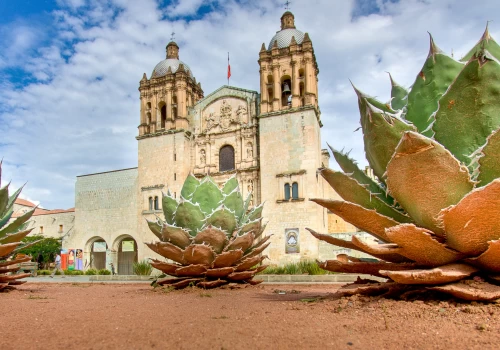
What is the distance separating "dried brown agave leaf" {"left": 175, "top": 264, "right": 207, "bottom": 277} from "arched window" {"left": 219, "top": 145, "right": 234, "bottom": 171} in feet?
69.0

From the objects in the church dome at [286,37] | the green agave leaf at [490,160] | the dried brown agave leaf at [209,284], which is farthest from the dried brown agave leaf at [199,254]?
the church dome at [286,37]

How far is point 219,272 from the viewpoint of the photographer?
11.1 ft

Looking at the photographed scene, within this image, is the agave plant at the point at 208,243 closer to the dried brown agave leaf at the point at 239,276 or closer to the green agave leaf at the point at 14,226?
the dried brown agave leaf at the point at 239,276

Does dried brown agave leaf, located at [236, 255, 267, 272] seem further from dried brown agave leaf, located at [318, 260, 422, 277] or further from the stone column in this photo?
the stone column

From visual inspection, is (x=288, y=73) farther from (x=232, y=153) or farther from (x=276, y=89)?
(x=232, y=153)

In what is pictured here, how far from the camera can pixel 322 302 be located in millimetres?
2014

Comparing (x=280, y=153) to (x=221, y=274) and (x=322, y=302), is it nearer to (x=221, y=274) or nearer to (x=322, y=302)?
(x=221, y=274)

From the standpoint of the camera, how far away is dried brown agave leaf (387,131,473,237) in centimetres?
148

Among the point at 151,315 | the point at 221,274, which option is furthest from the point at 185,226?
the point at 151,315

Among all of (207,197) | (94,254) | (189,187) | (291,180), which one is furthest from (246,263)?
(94,254)

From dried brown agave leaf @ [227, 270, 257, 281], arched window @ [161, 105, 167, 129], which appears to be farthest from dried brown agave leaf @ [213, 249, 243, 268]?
arched window @ [161, 105, 167, 129]

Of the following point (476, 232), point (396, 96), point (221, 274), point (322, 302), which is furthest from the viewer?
point (221, 274)

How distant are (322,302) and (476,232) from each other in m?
0.79

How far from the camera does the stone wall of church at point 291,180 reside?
815 inches
